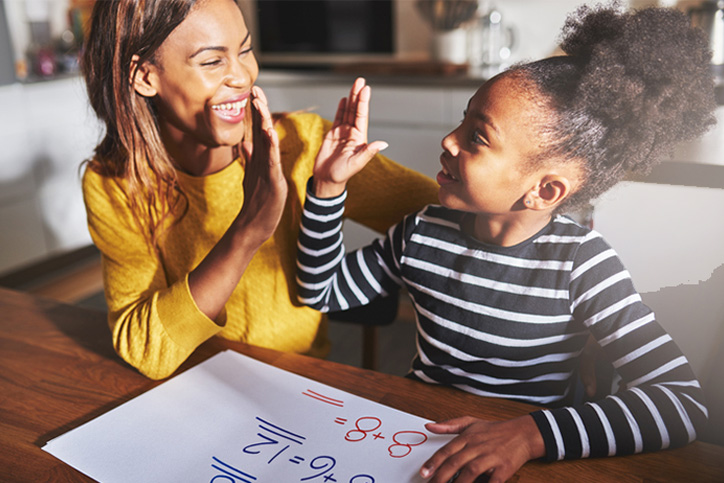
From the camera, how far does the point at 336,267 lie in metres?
0.86

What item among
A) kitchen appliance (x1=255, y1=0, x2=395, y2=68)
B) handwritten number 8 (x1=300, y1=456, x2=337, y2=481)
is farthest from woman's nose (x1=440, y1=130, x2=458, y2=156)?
kitchen appliance (x1=255, y1=0, x2=395, y2=68)

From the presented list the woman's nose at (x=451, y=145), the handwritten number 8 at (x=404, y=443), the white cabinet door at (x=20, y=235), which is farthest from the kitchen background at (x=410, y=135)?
the handwritten number 8 at (x=404, y=443)

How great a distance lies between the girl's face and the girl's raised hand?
12 cm

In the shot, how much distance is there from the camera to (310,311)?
37.0 inches

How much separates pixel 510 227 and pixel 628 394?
23 centimetres

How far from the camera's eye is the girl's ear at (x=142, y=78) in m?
0.77

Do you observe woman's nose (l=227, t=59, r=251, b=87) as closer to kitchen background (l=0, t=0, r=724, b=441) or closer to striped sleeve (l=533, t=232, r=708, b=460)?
kitchen background (l=0, t=0, r=724, b=441)

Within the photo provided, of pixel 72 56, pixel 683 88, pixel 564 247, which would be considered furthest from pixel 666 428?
pixel 72 56

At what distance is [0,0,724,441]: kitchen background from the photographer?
0.60 meters

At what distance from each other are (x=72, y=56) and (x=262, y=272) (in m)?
2.72

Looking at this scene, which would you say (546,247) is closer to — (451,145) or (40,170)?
(451,145)

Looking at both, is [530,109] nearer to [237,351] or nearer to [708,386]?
[708,386]

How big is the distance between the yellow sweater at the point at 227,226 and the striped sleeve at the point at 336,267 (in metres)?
0.06

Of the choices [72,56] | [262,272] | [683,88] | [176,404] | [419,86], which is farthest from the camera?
[72,56]
